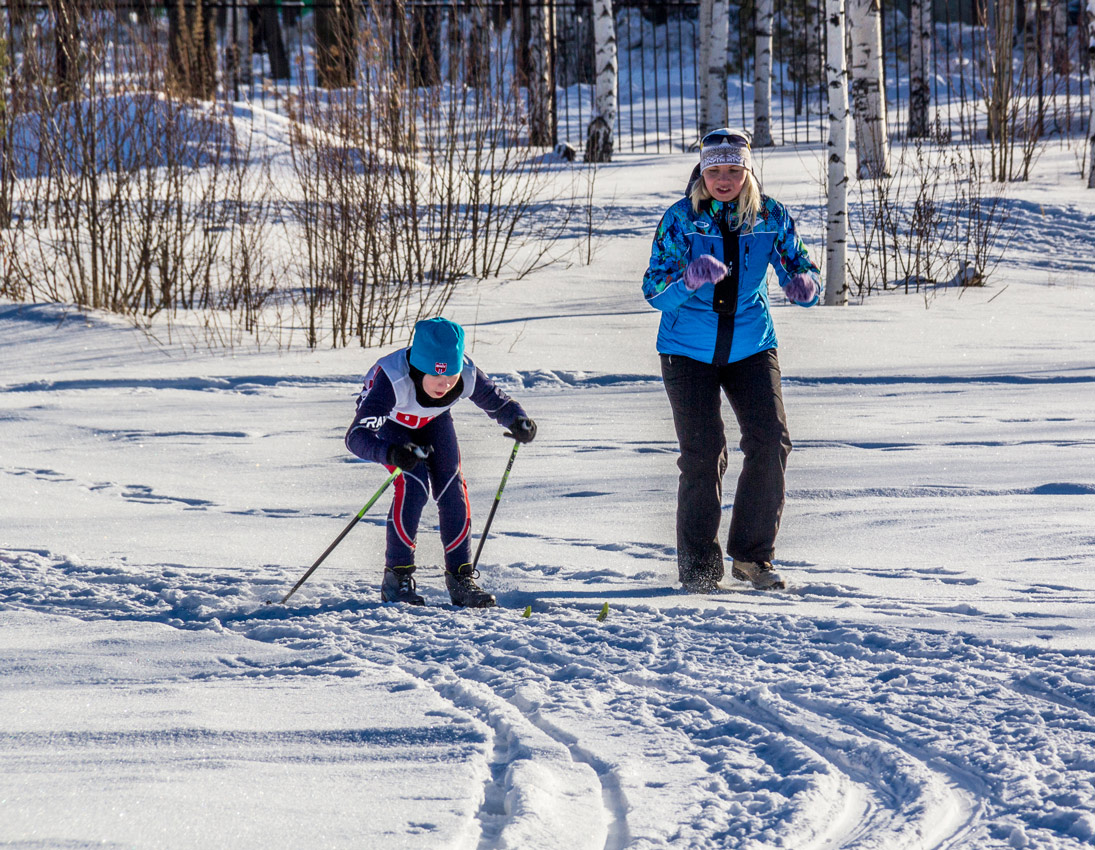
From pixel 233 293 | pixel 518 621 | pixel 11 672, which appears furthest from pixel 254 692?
pixel 233 293

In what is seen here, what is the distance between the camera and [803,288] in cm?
435

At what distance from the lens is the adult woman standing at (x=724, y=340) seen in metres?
4.32

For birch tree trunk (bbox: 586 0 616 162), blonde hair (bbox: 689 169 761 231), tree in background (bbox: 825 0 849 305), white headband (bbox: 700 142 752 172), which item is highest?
birch tree trunk (bbox: 586 0 616 162)

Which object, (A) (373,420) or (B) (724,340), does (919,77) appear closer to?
(B) (724,340)

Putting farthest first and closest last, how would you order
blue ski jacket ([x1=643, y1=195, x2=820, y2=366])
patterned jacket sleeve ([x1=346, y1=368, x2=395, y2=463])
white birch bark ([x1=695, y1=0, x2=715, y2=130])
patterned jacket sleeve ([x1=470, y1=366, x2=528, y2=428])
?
white birch bark ([x1=695, y1=0, x2=715, y2=130]) < patterned jacket sleeve ([x1=470, y1=366, x2=528, y2=428]) < blue ski jacket ([x1=643, y1=195, x2=820, y2=366]) < patterned jacket sleeve ([x1=346, y1=368, x2=395, y2=463])

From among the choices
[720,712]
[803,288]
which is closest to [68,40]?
[803,288]

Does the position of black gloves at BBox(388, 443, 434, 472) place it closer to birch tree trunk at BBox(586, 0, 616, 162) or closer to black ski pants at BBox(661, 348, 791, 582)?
black ski pants at BBox(661, 348, 791, 582)

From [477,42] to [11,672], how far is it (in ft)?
27.2

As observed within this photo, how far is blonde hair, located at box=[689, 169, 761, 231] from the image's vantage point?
14.1 feet

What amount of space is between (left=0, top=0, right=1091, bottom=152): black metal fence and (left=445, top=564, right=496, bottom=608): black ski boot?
20.5 ft

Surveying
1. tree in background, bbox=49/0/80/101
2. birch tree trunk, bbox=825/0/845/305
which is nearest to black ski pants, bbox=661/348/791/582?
birch tree trunk, bbox=825/0/845/305

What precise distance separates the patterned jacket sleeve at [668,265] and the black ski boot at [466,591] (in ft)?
4.16

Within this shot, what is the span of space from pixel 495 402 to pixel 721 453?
35.4 inches

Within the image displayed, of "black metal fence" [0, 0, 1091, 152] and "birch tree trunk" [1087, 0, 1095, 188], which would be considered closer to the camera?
"black metal fence" [0, 0, 1091, 152]
